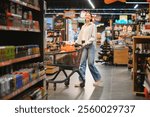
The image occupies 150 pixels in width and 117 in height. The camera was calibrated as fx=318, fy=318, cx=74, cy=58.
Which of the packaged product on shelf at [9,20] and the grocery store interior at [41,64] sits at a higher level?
the packaged product on shelf at [9,20]

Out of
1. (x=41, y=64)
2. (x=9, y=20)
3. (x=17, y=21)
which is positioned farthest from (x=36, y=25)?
(x=9, y=20)

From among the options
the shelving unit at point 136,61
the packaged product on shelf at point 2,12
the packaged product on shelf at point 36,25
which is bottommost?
the shelving unit at point 136,61

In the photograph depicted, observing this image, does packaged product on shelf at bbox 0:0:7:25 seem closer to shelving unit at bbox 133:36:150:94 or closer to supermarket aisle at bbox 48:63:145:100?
supermarket aisle at bbox 48:63:145:100

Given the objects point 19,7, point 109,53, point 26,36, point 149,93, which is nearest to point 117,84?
point 149,93

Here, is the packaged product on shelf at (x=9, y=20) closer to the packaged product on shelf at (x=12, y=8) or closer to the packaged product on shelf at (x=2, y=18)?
the packaged product on shelf at (x=2, y=18)

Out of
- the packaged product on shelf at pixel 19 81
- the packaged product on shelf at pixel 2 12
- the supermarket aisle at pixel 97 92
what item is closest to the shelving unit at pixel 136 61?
the supermarket aisle at pixel 97 92

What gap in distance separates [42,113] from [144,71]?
4.44m

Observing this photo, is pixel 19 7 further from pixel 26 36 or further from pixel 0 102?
pixel 0 102

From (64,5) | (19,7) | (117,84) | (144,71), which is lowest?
(117,84)

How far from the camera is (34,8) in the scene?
5.14 meters

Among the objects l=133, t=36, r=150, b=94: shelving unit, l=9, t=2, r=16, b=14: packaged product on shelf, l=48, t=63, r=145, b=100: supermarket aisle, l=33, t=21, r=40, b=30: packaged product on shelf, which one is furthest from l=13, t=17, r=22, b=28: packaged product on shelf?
l=133, t=36, r=150, b=94: shelving unit

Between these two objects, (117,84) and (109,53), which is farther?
(109,53)

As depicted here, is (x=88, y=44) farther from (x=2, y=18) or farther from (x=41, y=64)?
(x=2, y=18)

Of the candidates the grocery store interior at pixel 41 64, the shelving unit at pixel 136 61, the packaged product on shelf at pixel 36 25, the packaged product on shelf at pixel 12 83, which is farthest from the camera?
the shelving unit at pixel 136 61
